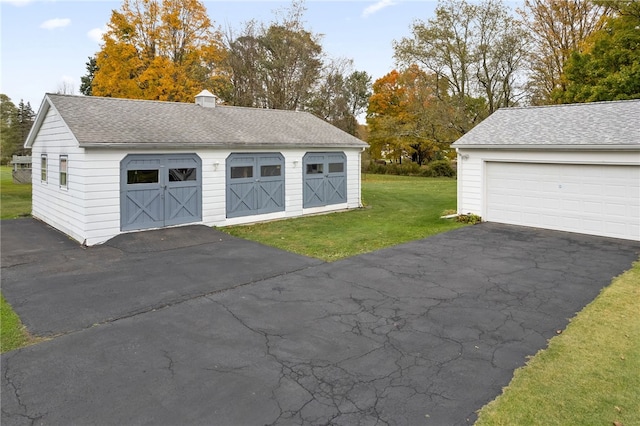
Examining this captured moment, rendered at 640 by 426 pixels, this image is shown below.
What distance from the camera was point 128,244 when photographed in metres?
10.2

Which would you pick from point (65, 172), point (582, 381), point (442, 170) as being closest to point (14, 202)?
point (65, 172)

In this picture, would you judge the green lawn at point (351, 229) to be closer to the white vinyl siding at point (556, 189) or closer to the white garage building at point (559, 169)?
the white vinyl siding at point (556, 189)

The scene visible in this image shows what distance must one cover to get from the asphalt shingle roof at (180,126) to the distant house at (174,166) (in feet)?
0.12

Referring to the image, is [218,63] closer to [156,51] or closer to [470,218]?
[156,51]

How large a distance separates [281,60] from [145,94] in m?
11.5

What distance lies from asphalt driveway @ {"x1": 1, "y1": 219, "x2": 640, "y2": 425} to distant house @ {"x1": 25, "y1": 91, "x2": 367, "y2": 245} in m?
1.53

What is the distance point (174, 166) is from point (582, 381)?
1070 cm

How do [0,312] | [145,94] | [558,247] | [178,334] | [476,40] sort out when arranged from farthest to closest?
[476,40] → [145,94] → [558,247] → [0,312] → [178,334]

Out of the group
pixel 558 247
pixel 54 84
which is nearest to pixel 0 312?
pixel 558 247

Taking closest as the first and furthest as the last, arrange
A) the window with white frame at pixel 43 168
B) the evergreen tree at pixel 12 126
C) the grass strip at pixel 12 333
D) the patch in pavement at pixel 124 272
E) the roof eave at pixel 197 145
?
the grass strip at pixel 12 333
the patch in pavement at pixel 124 272
the roof eave at pixel 197 145
the window with white frame at pixel 43 168
the evergreen tree at pixel 12 126

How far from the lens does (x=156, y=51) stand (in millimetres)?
26094

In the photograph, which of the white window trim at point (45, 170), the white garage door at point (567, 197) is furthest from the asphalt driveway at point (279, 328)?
the white window trim at point (45, 170)

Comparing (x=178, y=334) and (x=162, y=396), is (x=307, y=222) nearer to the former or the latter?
(x=178, y=334)

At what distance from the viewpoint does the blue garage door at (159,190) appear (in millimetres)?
11039
